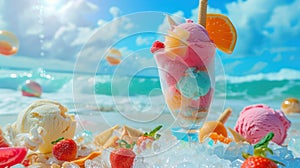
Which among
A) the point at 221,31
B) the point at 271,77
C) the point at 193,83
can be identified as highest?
the point at 271,77

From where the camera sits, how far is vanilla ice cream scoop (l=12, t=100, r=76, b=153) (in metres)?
1.88

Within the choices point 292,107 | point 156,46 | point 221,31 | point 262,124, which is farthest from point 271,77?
point 156,46

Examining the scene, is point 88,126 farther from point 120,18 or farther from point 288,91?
point 288,91

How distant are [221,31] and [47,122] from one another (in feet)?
3.34

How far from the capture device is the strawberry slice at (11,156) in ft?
5.22

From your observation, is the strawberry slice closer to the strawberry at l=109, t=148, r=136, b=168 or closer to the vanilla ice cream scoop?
the vanilla ice cream scoop

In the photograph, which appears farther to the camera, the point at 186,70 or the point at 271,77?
the point at 271,77

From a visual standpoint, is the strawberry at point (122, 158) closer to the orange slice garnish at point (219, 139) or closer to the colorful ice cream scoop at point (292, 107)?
the orange slice garnish at point (219, 139)

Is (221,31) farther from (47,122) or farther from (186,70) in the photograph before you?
(47,122)

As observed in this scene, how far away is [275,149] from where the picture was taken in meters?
1.65

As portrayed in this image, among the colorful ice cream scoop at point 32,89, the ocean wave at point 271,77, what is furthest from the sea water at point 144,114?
the ocean wave at point 271,77

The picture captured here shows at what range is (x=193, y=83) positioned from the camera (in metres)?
1.57

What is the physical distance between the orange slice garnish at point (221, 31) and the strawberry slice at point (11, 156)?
41.9 inches

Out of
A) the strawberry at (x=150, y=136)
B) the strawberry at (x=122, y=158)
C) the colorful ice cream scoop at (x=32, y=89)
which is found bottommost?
the strawberry at (x=122, y=158)
